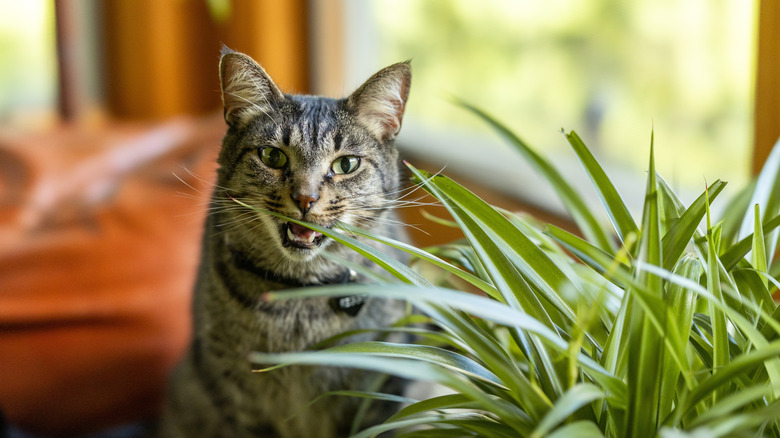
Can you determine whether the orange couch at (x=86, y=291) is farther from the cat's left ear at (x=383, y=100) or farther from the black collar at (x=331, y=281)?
the cat's left ear at (x=383, y=100)

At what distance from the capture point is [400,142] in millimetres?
2078

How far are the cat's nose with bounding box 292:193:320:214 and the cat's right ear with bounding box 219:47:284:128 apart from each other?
7.3 inches

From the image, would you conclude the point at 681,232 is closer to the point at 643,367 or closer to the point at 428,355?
the point at 643,367

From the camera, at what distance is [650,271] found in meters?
0.58

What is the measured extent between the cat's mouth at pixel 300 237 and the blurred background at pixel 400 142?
0.32 m

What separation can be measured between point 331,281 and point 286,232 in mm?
155

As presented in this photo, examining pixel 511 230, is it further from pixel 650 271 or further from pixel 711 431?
pixel 711 431

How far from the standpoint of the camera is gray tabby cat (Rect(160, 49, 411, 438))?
36.9 inches

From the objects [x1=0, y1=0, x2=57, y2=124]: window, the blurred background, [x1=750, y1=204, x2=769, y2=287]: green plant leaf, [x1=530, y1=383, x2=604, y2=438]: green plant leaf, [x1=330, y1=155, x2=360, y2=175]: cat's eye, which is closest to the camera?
[x1=530, y1=383, x2=604, y2=438]: green plant leaf

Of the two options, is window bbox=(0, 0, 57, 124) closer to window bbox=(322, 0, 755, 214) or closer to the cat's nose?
window bbox=(322, 0, 755, 214)

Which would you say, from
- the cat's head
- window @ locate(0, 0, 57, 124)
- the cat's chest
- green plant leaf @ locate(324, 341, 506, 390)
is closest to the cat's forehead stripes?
the cat's head

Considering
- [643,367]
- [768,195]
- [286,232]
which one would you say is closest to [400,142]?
[286,232]

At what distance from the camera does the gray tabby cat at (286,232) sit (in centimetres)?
94

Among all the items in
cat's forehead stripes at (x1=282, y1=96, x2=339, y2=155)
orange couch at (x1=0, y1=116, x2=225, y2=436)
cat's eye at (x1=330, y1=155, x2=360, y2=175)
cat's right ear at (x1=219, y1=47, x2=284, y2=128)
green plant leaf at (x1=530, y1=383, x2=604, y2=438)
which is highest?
cat's right ear at (x1=219, y1=47, x2=284, y2=128)
